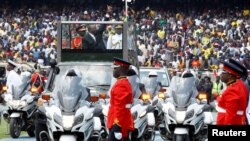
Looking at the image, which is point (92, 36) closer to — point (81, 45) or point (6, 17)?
point (81, 45)

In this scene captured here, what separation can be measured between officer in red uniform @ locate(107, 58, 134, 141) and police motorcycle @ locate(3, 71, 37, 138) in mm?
8338

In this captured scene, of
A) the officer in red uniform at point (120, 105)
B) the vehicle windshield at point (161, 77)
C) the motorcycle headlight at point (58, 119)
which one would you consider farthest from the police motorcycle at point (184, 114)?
the vehicle windshield at point (161, 77)

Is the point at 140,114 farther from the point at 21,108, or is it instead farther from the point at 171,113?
the point at 21,108

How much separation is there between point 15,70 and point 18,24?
28.4 m

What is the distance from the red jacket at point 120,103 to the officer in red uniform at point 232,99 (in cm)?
254

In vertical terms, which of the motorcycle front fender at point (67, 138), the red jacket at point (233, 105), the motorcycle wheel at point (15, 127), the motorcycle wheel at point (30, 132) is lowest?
the motorcycle wheel at point (30, 132)

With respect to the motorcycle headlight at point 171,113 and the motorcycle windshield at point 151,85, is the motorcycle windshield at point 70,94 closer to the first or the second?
the motorcycle headlight at point 171,113

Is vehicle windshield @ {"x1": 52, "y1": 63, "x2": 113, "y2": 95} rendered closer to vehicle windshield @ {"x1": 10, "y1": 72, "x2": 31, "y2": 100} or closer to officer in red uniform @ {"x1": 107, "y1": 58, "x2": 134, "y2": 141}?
vehicle windshield @ {"x1": 10, "y1": 72, "x2": 31, "y2": 100}

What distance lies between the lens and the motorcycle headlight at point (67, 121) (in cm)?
1830

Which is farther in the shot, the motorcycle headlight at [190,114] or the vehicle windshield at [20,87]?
the vehicle windshield at [20,87]

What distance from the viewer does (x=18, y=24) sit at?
54.4m

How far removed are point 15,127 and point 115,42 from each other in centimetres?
315

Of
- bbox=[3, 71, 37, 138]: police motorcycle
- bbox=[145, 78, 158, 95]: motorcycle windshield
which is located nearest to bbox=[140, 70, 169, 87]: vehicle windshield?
bbox=[145, 78, 158, 95]: motorcycle windshield

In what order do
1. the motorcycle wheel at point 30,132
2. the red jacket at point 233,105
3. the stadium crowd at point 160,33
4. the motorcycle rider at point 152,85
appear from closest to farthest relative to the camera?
the red jacket at point 233,105
the motorcycle wheel at point 30,132
the motorcycle rider at point 152,85
the stadium crowd at point 160,33
